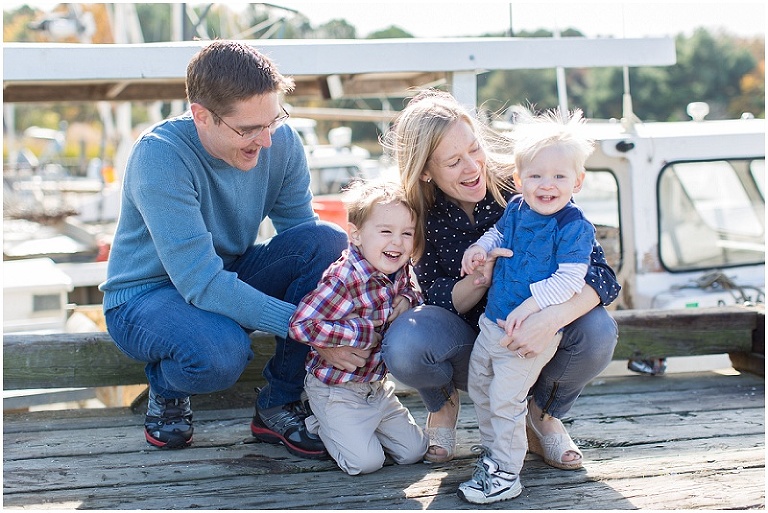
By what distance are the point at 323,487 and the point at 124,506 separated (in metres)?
0.61

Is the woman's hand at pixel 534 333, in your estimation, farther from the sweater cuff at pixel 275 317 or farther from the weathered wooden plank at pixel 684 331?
the weathered wooden plank at pixel 684 331

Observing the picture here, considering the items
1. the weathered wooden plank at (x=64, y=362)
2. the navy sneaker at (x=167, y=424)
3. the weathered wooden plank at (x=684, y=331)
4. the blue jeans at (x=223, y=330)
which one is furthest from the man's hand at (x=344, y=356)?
the weathered wooden plank at (x=684, y=331)

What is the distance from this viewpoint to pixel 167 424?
10.6ft

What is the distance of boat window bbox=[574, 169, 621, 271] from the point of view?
5.48 m

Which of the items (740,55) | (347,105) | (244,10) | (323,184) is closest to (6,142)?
(347,105)

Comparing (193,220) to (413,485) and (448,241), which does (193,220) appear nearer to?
(448,241)

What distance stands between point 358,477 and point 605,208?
11.3 ft

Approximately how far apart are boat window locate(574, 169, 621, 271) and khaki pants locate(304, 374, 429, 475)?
2.63 metres

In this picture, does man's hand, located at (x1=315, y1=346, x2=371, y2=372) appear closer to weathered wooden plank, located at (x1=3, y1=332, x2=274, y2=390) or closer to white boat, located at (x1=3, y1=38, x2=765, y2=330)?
weathered wooden plank, located at (x1=3, y1=332, x2=274, y2=390)

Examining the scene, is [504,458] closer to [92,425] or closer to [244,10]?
[92,425]

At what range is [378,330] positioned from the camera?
306 cm

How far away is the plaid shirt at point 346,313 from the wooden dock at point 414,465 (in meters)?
0.33

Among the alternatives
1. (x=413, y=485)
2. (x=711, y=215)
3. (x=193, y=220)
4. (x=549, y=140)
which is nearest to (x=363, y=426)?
(x=413, y=485)

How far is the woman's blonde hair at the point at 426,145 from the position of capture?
300 centimetres
